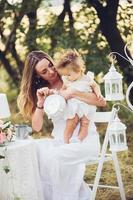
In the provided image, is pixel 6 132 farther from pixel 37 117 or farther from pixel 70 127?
pixel 70 127

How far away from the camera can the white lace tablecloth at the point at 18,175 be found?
4.63 meters

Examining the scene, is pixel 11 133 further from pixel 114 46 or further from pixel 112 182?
pixel 114 46

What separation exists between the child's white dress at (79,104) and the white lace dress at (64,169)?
0.08 meters

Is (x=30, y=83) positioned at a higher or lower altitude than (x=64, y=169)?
higher

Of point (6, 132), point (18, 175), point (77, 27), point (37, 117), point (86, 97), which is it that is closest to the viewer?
point (18, 175)

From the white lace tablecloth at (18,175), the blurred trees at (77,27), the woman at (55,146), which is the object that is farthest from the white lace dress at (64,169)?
the blurred trees at (77,27)

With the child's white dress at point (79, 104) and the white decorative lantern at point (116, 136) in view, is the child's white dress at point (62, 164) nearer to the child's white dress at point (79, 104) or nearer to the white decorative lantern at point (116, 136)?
the child's white dress at point (79, 104)

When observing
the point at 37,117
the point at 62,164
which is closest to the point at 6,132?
the point at 37,117

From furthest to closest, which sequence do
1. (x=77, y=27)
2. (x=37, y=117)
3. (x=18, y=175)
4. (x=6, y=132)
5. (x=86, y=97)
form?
1. (x=77, y=27)
2. (x=37, y=117)
3. (x=86, y=97)
4. (x=6, y=132)
5. (x=18, y=175)

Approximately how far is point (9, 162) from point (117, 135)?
85 cm

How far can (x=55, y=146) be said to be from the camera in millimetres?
4918

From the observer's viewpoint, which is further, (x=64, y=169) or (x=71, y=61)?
(x=71, y=61)

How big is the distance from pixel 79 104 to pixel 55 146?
39 cm

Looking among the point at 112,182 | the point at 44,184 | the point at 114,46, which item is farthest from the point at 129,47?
the point at 44,184
